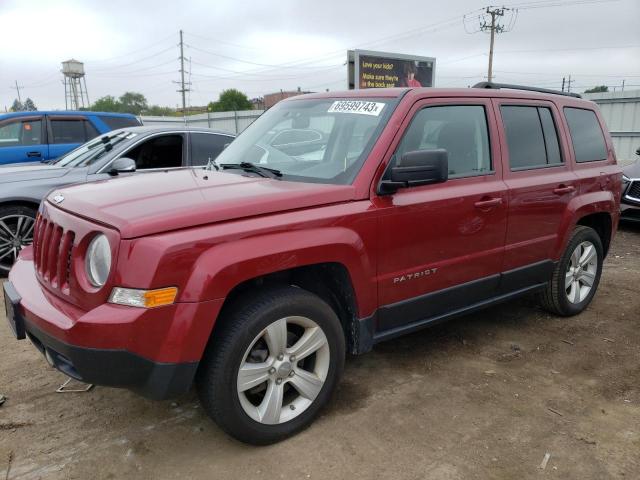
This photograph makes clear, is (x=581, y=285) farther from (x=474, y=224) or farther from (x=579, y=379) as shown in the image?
(x=474, y=224)

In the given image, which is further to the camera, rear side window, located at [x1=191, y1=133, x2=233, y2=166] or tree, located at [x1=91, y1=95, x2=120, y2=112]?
tree, located at [x1=91, y1=95, x2=120, y2=112]

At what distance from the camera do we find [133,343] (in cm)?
227

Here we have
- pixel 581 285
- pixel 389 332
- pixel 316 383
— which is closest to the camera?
pixel 316 383

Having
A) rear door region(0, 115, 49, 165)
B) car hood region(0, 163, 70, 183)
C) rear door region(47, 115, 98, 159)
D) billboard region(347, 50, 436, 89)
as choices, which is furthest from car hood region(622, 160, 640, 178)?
rear door region(0, 115, 49, 165)

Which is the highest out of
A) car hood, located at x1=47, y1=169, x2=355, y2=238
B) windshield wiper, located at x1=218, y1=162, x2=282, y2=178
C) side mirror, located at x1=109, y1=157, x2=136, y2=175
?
windshield wiper, located at x1=218, y1=162, x2=282, y2=178

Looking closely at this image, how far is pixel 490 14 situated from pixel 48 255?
144 ft

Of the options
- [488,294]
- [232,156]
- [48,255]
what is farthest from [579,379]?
[48,255]

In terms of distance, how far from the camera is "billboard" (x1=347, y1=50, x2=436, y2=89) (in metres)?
16.2

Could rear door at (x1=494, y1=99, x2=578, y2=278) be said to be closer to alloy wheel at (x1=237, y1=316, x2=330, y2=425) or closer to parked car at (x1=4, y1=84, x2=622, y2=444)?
parked car at (x1=4, y1=84, x2=622, y2=444)

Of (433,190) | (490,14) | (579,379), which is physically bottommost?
(579,379)

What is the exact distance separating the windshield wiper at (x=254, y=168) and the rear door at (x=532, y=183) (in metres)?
1.65

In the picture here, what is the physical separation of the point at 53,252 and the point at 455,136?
253 cm

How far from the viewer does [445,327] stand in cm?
441

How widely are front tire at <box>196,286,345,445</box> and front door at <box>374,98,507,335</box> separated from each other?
18.4 inches
